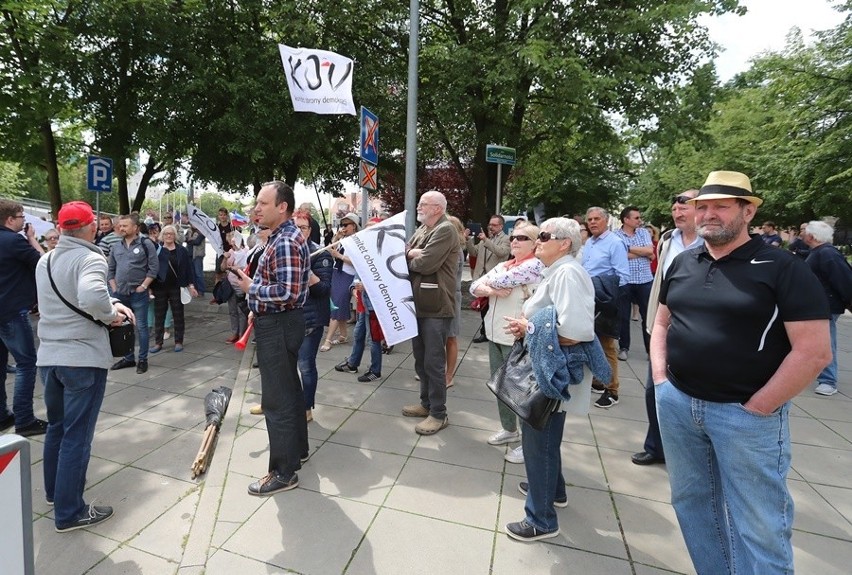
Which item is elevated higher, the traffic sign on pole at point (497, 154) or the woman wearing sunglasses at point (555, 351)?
the traffic sign on pole at point (497, 154)

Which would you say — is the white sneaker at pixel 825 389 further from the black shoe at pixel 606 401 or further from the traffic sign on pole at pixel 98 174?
the traffic sign on pole at pixel 98 174

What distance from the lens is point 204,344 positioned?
24.3ft

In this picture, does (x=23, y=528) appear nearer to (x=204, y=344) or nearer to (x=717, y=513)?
(x=717, y=513)

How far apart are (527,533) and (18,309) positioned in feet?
14.5

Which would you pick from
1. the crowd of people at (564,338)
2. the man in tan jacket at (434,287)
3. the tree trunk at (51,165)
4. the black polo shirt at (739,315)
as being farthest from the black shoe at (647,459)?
the tree trunk at (51,165)

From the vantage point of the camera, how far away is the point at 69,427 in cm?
290

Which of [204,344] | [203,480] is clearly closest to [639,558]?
[203,480]

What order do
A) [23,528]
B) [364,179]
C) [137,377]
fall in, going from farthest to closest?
1. [364,179]
2. [137,377]
3. [23,528]

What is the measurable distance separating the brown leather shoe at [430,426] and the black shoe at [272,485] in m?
1.21

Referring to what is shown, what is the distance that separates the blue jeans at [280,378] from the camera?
3104 mm

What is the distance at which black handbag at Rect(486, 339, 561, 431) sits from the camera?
251cm

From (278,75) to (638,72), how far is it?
7.44m

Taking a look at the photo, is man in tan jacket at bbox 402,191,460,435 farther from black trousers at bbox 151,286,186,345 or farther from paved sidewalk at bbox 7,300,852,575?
black trousers at bbox 151,286,186,345

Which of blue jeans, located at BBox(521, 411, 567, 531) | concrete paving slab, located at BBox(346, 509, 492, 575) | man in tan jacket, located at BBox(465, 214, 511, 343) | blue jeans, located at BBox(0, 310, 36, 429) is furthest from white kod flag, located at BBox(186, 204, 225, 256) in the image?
blue jeans, located at BBox(521, 411, 567, 531)
